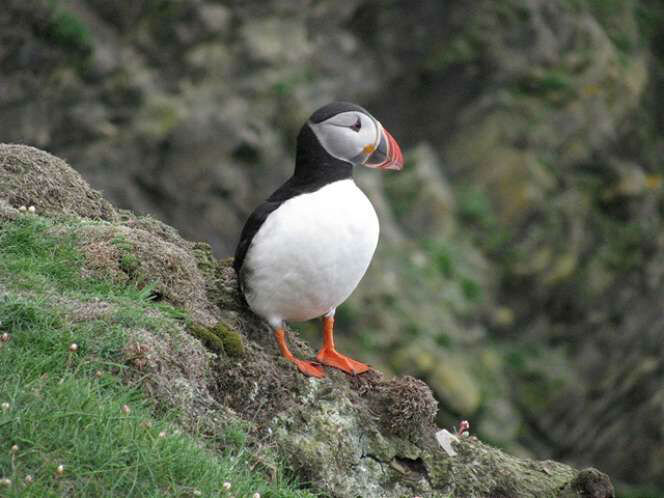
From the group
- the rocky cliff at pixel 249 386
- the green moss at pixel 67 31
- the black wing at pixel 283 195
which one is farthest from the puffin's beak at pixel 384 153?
the green moss at pixel 67 31

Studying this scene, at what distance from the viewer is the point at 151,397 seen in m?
4.75

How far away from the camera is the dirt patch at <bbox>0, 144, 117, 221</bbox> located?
20.2 ft

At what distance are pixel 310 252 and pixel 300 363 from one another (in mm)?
583

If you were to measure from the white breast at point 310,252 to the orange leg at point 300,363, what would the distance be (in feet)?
0.30

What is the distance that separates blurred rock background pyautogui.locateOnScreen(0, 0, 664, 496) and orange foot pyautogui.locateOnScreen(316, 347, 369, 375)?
9.42m

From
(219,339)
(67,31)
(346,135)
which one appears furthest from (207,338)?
(67,31)

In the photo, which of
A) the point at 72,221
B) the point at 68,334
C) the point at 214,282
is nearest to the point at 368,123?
the point at 214,282

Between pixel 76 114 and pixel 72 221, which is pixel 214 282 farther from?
pixel 76 114

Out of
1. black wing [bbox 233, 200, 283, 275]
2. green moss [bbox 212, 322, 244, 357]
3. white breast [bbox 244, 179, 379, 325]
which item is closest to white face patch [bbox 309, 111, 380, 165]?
white breast [bbox 244, 179, 379, 325]

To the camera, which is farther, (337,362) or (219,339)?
(337,362)

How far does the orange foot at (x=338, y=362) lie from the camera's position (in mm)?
6059

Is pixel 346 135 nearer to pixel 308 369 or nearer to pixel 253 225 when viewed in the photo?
pixel 253 225

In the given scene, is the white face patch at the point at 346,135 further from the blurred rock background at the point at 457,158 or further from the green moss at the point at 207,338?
the blurred rock background at the point at 457,158

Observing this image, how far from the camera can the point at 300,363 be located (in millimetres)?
5836
